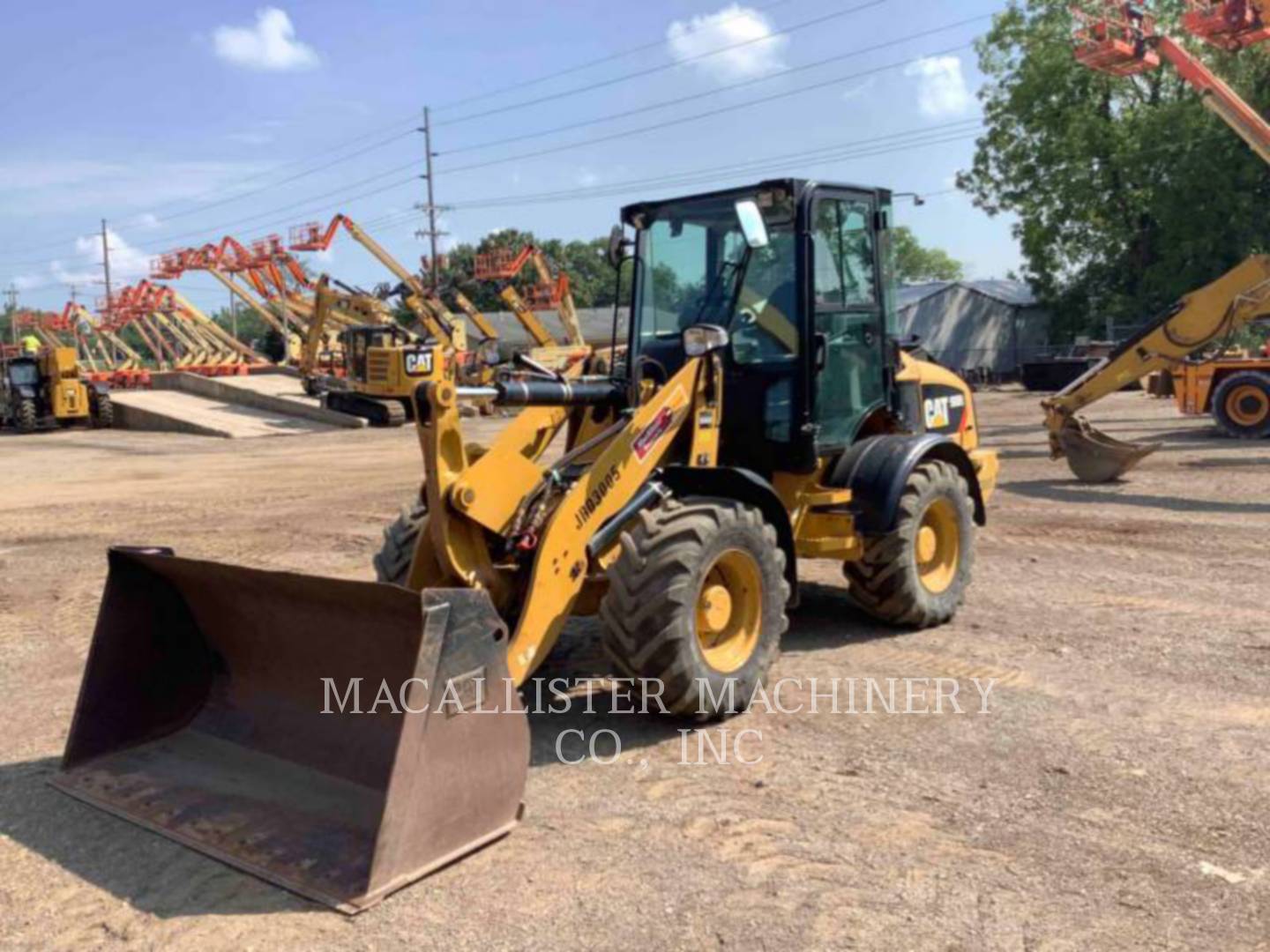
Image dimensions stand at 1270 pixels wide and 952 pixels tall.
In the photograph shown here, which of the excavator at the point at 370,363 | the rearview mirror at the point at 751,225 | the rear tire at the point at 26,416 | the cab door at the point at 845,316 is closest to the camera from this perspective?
the excavator at the point at 370,363

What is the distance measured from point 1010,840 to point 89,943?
9.80 ft

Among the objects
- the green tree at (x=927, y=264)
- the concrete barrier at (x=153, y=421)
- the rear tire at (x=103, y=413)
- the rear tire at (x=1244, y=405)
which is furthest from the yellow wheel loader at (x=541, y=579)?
the green tree at (x=927, y=264)

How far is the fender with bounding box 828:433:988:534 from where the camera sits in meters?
5.90

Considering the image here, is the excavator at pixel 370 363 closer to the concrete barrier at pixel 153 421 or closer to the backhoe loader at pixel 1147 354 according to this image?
the concrete barrier at pixel 153 421

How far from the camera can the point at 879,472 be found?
5996 mm

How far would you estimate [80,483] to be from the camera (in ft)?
57.4

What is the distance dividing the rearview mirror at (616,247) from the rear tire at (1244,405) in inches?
561

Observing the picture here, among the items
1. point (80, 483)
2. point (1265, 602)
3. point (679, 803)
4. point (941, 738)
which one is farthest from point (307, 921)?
point (80, 483)

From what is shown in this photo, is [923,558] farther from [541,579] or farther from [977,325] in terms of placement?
[977,325]

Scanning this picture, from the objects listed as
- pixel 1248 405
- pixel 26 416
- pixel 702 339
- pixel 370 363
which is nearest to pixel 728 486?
pixel 702 339

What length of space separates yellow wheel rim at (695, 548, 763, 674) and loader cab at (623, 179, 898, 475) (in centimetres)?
106

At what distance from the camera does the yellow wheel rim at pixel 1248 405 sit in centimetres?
1670

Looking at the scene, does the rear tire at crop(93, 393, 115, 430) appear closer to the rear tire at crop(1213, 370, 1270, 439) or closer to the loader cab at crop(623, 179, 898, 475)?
the rear tire at crop(1213, 370, 1270, 439)

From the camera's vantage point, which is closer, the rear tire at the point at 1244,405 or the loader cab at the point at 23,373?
the rear tire at the point at 1244,405
